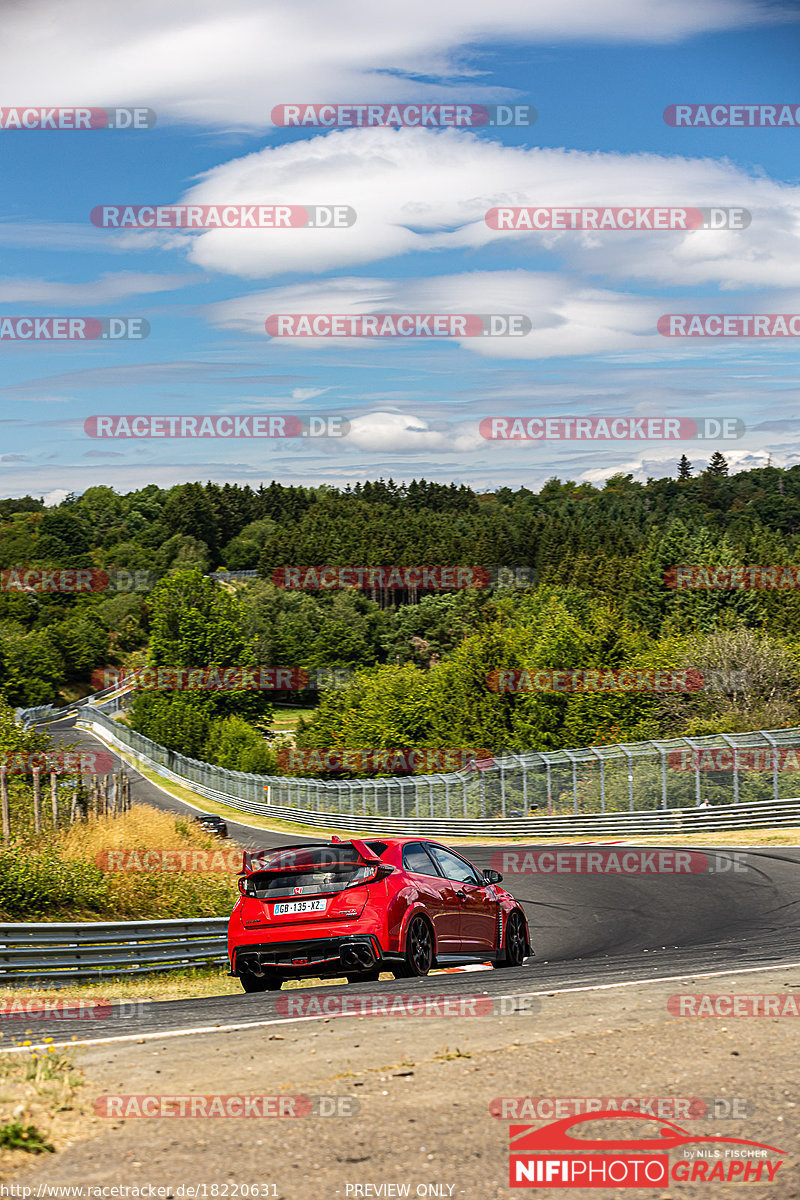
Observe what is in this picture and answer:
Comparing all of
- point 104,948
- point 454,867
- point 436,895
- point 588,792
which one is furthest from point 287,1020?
point 588,792

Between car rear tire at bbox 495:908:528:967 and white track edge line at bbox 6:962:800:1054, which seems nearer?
white track edge line at bbox 6:962:800:1054

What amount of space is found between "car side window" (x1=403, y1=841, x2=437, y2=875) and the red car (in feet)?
0.04

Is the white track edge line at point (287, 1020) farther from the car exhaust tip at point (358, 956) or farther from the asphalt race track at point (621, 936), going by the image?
the car exhaust tip at point (358, 956)

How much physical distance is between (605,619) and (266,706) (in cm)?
3216

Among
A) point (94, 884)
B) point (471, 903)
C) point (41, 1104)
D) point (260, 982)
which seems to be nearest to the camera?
point (41, 1104)

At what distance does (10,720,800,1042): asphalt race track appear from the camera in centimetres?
868

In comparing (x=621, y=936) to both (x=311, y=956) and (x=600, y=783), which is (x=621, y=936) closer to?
(x=311, y=956)

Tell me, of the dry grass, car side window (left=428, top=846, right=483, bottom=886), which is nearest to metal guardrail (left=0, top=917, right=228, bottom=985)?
car side window (left=428, top=846, right=483, bottom=886)

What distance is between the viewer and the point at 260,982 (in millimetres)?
10695

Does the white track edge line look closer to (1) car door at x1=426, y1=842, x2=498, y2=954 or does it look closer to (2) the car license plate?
(2) the car license plate

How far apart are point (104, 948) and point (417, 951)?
4.02 m

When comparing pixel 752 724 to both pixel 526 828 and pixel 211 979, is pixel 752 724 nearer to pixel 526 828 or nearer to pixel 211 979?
pixel 526 828

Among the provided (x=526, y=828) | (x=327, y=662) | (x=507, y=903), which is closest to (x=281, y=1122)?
(x=507, y=903)

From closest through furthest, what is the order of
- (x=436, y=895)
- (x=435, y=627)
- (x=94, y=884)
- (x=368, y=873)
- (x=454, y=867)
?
(x=368, y=873)
(x=436, y=895)
(x=454, y=867)
(x=94, y=884)
(x=435, y=627)
